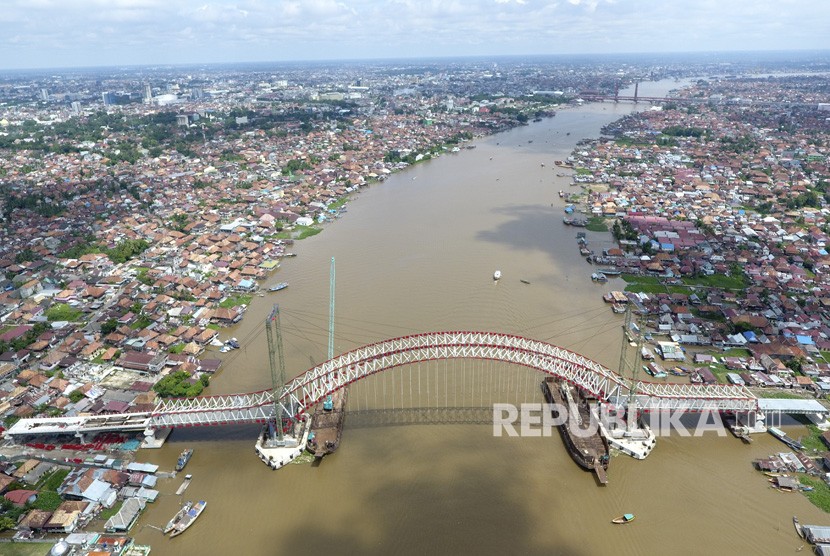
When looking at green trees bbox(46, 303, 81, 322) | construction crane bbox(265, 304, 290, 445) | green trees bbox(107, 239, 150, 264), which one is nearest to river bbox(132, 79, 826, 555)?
construction crane bbox(265, 304, 290, 445)

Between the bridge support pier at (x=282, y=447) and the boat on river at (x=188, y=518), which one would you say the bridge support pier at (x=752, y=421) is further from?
the boat on river at (x=188, y=518)

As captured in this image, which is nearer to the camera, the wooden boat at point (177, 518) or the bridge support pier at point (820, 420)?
the wooden boat at point (177, 518)

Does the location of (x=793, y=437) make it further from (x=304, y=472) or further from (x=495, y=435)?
(x=304, y=472)

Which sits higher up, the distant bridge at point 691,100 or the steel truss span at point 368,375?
the distant bridge at point 691,100

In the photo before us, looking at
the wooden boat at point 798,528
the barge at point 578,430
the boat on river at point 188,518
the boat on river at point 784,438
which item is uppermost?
the barge at point 578,430

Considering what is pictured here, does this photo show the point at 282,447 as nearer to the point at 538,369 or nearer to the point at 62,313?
the point at 538,369

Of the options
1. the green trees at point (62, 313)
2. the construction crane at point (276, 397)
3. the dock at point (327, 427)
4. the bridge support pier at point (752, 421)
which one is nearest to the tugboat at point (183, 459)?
the construction crane at point (276, 397)
